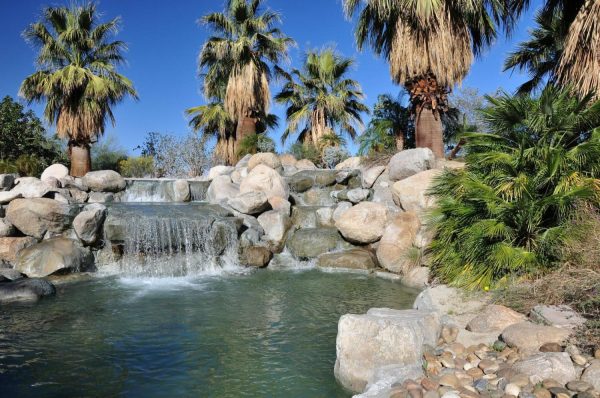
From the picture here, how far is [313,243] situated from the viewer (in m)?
11.6

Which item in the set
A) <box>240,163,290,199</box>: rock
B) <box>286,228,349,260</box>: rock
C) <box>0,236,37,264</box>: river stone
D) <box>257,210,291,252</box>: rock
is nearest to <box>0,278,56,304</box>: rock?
<box>0,236,37,264</box>: river stone

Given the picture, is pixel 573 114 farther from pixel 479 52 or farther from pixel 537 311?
pixel 479 52

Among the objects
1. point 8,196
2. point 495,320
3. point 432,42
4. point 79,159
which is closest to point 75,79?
point 79,159

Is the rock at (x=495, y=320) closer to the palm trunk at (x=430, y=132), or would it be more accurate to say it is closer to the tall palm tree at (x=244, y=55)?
the palm trunk at (x=430, y=132)

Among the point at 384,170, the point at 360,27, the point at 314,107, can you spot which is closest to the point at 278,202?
the point at 384,170

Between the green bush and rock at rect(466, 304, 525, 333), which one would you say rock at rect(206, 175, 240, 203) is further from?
the green bush

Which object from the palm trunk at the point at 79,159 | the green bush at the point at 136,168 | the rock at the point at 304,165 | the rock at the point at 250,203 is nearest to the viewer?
the rock at the point at 250,203

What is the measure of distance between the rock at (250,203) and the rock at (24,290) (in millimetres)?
5277

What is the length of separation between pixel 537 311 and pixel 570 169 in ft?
8.83

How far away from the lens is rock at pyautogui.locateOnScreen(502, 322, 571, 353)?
13.9ft

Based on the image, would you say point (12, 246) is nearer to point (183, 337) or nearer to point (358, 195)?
point (183, 337)

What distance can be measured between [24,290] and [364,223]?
7123 millimetres

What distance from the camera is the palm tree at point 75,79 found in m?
18.2

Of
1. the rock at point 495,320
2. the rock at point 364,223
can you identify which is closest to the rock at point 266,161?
the rock at point 364,223
